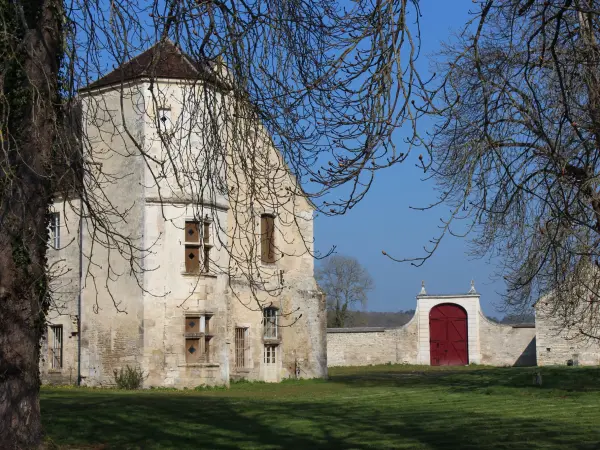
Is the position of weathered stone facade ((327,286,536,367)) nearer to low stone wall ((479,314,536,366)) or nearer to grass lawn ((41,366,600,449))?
low stone wall ((479,314,536,366))

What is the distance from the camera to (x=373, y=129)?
22.1 feet

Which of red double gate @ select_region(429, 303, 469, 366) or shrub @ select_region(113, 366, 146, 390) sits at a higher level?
red double gate @ select_region(429, 303, 469, 366)

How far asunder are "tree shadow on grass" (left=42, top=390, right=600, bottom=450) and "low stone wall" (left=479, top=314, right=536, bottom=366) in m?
25.0

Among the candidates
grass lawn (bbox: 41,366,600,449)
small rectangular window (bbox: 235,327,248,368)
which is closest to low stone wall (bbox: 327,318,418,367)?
small rectangular window (bbox: 235,327,248,368)

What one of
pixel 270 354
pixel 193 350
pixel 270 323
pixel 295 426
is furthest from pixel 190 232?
pixel 295 426

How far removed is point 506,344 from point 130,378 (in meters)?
24.0

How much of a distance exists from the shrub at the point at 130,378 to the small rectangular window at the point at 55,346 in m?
3.54

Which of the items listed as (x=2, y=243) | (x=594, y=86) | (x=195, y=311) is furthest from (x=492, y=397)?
(x=2, y=243)

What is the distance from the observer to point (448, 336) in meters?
44.4

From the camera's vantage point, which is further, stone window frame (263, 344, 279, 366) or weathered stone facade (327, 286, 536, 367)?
weathered stone facade (327, 286, 536, 367)

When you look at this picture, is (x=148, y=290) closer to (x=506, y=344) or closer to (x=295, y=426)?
(x=295, y=426)

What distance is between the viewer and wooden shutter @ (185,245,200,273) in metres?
25.6

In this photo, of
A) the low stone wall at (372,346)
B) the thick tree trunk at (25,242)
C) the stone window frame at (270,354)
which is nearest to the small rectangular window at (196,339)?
the stone window frame at (270,354)

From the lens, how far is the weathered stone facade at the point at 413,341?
1721 inches
